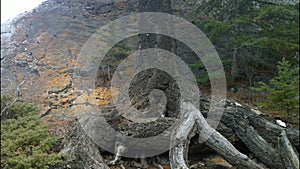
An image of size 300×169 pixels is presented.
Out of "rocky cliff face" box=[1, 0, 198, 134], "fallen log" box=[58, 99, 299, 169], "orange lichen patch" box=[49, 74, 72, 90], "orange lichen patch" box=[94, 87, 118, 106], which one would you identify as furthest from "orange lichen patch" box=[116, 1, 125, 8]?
"orange lichen patch" box=[49, 74, 72, 90]

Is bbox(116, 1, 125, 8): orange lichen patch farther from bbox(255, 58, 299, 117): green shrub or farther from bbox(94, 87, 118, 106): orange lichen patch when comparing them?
bbox(255, 58, 299, 117): green shrub

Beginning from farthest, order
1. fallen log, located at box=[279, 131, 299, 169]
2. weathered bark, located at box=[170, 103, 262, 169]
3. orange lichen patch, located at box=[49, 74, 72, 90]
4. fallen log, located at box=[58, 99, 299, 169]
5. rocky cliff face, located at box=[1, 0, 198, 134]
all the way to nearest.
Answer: orange lichen patch, located at box=[49, 74, 72, 90] → rocky cliff face, located at box=[1, 0, 198, 134] → fallen log, located at box=[279, 131, 299, 169] → fallen log, located at box=[58, 99, 299, 169] → weathered bark, located at box=[170, 103, 262, 169]

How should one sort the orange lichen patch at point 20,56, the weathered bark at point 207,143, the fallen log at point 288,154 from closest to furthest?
the weathered bark at point 207,143
the fallen log at point 288,154
the orange lichen patch at point 20,56

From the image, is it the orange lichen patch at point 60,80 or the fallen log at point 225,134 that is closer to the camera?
the fallen log at point 225,134

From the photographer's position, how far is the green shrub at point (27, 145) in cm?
335

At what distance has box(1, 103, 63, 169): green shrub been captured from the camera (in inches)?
132

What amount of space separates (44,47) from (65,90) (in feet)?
4.42

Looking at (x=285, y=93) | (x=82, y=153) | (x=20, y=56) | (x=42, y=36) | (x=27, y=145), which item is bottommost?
(x=27, y=145)

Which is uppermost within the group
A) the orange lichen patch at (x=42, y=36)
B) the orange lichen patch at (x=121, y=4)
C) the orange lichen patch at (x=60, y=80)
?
the orange lichen patch at (x=121, y=4)

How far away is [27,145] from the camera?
383 centimetres

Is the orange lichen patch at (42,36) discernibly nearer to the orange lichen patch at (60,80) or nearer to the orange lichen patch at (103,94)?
the orange lichen patch at (60,80)

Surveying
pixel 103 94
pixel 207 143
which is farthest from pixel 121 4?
pixel 103 94

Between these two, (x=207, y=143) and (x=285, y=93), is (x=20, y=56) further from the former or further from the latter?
(x=285, y=93)

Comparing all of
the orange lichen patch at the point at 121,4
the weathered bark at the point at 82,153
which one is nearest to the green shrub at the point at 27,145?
the weathered bark at the point at 82,153
